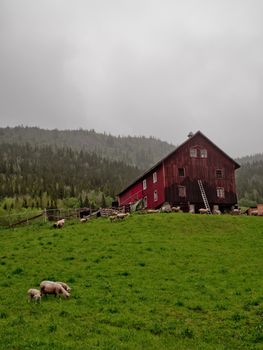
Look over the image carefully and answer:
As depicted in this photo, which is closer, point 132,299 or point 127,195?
point 132,299

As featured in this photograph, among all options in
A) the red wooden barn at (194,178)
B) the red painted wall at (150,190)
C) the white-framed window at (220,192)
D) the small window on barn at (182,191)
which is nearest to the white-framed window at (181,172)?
the red wooden barn at (194,178)

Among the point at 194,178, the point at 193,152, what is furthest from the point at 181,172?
the point at 193,152

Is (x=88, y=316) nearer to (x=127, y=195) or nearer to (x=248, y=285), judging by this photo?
(x=248, y=285)

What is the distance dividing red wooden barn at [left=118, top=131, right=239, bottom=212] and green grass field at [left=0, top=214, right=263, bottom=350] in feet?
55.4

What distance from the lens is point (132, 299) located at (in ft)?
67.2

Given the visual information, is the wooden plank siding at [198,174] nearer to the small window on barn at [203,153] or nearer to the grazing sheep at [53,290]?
the small window on barn at [203,153]

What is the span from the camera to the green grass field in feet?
52.0

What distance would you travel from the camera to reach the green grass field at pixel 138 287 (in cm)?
1584

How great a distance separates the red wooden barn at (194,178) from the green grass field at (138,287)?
16.9 meters

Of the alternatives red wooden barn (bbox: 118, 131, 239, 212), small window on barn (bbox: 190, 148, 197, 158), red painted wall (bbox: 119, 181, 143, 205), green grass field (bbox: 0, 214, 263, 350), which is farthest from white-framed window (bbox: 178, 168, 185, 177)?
green grass field (bbox: 0, 214, 263, 350)

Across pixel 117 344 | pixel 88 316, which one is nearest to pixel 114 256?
pixel 88 316

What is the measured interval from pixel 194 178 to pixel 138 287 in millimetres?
37216

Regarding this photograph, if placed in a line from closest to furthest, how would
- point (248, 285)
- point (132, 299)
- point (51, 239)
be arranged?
point (132, 299) < point (248, 285) < point (51, 239)

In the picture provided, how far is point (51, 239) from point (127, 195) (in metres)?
36.9
